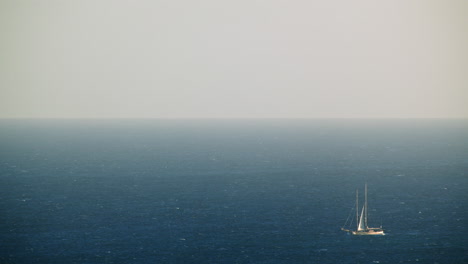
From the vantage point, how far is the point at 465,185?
168 m

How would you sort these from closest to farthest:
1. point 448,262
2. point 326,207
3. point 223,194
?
1. point 448,262
2. point 326,207
3. point 223,194

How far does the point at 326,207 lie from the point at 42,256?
76.4 meters

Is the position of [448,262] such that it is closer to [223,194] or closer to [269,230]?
[269,230]

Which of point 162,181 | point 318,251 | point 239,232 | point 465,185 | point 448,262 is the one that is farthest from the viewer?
point 162,181

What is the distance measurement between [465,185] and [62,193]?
137m

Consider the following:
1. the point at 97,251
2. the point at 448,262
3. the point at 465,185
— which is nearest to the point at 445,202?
the point at 465,185

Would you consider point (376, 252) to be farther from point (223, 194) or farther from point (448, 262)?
point (223, 194)

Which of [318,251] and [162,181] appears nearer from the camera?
[318,251]

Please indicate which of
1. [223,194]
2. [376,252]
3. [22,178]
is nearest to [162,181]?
[223,194]

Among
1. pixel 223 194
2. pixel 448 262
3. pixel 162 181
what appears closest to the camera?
pixel 448 262

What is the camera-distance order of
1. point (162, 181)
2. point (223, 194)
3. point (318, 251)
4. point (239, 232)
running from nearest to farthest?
point (318, 251) < point (239, 232) < point (223, 194) < point (162, 181)

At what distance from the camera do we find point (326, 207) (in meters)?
138

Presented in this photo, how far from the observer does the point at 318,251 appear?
103m

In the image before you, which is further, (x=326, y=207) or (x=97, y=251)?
(x=326, y=207)
